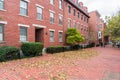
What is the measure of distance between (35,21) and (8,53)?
8079mm

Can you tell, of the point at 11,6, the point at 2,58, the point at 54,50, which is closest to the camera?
the point at 2,58

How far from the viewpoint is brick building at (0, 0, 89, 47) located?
1783 cm

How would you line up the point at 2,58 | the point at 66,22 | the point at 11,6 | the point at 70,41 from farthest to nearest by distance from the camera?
the point at 66,22, the point at 70,41, the point at 11,6, the point at 2,58

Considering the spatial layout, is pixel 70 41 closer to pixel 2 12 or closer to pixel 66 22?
pixel 66 22

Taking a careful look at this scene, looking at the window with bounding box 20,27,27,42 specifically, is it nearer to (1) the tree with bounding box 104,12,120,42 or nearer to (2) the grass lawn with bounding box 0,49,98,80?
(2) the grass lawn with bounding box 0,49,98,80

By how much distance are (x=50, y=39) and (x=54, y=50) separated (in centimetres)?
218

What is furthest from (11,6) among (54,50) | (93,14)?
(93,14)

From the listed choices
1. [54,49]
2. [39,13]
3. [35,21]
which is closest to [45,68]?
[35,21]

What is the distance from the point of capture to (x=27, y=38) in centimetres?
2102

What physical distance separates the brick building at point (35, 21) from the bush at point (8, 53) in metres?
1.84

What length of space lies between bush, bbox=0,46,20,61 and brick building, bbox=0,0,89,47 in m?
1.84

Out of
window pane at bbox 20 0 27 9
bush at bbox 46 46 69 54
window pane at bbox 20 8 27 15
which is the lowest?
bush at bbox 46 46 69 54

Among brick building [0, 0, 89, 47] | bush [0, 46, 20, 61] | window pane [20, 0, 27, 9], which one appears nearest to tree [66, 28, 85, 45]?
brick building [0, 0, 89, 47]

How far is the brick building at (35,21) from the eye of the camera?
58.5 ft
